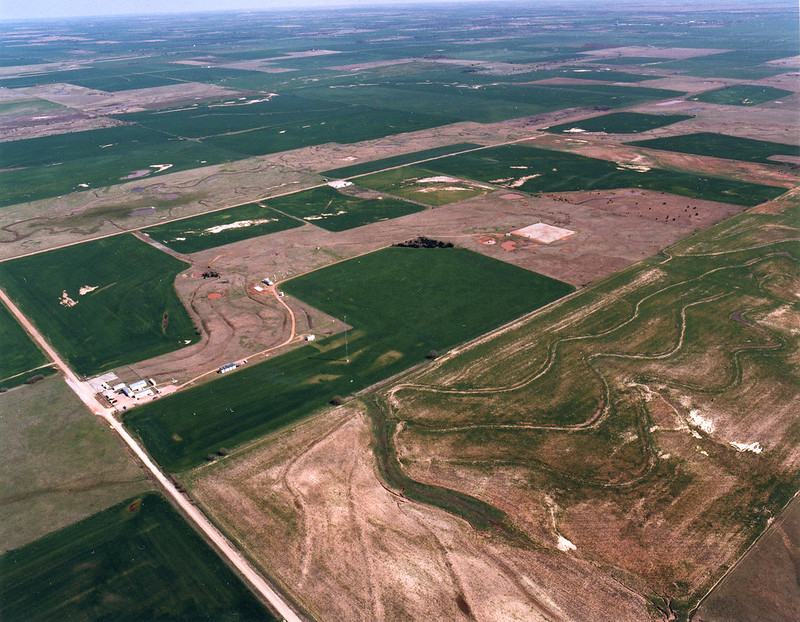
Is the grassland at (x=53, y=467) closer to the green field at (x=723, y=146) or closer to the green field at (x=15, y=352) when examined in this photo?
the green field at (x=15, y=352)

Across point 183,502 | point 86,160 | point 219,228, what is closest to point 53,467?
point 183,502

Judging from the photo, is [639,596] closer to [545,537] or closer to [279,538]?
[545,537]

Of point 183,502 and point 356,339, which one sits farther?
point 356,339

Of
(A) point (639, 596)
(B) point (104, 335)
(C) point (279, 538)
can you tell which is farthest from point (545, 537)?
(B) point (104, 335)

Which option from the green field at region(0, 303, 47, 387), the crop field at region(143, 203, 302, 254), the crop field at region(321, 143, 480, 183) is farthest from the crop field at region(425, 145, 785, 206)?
the green field at region(0, 303, 47, 387)

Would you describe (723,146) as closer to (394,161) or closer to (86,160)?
(394,161)

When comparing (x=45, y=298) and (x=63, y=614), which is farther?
(x=45, y=298)

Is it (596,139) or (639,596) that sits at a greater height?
(596,139)
